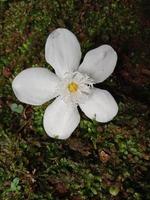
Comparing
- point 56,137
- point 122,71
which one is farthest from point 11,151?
point 122,71

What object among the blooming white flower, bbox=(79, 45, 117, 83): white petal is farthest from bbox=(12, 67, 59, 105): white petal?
bbox=(79, 45, 117, 83): white petal

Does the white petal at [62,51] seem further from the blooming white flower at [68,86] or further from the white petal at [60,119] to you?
the white petal at [60,119]

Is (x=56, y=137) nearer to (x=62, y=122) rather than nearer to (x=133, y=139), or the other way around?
(x=62, y=122)

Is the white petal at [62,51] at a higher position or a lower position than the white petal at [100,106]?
higher

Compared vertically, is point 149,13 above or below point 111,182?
above

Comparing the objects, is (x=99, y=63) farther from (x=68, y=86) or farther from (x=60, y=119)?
(x=60, y=119)

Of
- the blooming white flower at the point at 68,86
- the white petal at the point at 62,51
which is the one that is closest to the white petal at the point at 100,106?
the blooming white flower at the point at 68,86
